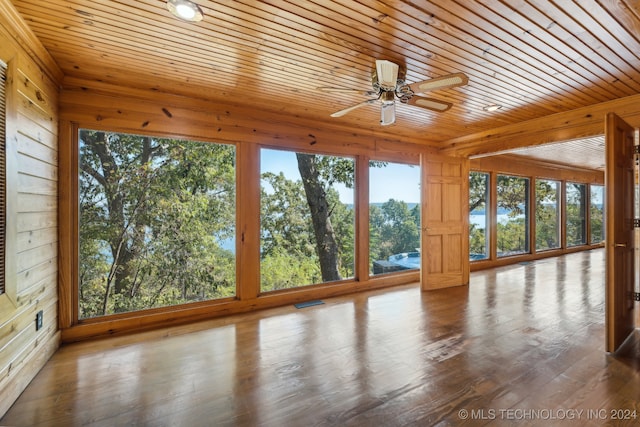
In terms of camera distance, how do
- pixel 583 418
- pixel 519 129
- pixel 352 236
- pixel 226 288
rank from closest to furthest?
pixel 583 418
pixel 226 288
pixel 519 129
pixel 352 236

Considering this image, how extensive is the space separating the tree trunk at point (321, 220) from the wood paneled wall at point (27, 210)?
2854mm

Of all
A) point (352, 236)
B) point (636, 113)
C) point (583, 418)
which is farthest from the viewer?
point (352, 236)

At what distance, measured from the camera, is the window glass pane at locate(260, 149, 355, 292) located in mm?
4125

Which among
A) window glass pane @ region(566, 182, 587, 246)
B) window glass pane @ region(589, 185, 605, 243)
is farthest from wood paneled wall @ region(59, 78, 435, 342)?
window glass pane @ region(589, 185, 605, 243)

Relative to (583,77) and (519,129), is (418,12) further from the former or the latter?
(519,129)

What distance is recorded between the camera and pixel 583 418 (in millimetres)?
1808

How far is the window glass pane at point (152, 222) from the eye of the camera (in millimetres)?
3146

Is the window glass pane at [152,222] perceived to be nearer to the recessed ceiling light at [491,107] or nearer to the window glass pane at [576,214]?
the recessed ceiling light at [491,107]

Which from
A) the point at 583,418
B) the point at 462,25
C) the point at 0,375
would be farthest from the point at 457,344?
the point at 0,375

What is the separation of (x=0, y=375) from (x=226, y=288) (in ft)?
6.75

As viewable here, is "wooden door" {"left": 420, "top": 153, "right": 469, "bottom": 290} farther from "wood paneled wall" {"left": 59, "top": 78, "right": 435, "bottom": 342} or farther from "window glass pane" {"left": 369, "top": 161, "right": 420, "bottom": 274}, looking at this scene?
"wood paneled wall" {"left": 59, "top": 78, "right": 435, "bottom": 342}

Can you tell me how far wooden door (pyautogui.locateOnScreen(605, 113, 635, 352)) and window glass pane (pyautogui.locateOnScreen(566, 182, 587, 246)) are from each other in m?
6.83

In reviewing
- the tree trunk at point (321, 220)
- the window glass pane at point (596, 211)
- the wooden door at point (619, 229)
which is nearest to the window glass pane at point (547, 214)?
the window glass pane at point (596, 211)

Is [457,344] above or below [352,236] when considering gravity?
below
